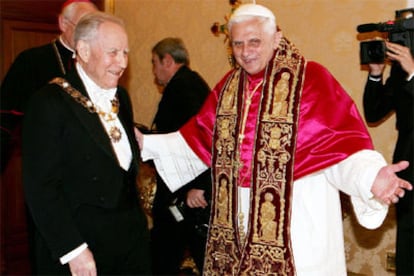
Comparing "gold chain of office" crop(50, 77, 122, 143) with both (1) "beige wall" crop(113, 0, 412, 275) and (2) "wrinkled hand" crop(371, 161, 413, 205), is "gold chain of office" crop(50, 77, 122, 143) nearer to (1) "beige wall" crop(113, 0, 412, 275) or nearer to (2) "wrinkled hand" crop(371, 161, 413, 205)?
(2) "wrinkled hand" crop(371, 161, 413, 205)

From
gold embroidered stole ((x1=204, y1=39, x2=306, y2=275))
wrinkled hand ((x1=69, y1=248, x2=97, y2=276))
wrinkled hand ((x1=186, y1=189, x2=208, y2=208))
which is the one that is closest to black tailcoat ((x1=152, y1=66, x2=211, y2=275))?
wrinkled hand ((x1=186, y1=189, x2=208, y2=208))

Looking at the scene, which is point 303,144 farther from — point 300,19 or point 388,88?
point 300,19

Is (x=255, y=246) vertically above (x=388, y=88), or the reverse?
(x=388, y=88)

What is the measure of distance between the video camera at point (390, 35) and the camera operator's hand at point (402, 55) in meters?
0.03

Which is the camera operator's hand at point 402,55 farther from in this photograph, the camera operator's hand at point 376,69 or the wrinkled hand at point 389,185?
the wrinkled hand at point 389,185

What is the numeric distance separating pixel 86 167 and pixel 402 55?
78.9 inches

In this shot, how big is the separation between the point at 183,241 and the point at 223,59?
1.77 meters

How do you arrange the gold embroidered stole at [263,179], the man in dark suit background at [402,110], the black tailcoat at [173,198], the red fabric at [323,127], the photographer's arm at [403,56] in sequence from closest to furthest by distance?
the red fabric at [323,127]
the gold embroidered stole at [263,179]
the man in dark suit background at [402,110]
the photographer's arm at [403,56]
the black tailcoat at [173,198]

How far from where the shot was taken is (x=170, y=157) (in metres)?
3.12

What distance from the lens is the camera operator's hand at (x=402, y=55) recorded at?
10.4 ft

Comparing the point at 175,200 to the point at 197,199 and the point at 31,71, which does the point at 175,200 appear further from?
the point at 31,71

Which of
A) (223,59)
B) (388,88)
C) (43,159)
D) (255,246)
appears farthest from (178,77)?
(43,159)

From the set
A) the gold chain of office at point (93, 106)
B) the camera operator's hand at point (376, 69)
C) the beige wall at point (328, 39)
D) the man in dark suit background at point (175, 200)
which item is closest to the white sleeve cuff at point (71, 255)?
the gold chain of office at point (93, 106)

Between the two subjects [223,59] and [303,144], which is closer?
[303,144]
